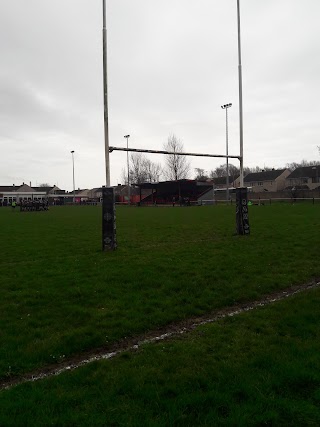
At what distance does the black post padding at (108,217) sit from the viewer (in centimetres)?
1057

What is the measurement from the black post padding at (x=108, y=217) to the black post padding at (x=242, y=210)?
5081 mm

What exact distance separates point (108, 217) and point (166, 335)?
6.54 metres

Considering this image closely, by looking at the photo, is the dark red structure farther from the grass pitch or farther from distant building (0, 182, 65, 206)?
distant building (0, 182, 65, 206)

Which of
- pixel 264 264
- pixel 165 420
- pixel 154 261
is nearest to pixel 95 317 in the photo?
pixel 165 420

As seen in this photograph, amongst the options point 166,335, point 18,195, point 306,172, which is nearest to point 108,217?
point 166,335

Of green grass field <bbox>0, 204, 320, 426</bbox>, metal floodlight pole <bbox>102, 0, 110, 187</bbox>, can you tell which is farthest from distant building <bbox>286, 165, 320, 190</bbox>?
metal floodlight pole <bbox>102, 0, 110, 187</bbox>

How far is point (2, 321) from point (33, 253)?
20.0 ft

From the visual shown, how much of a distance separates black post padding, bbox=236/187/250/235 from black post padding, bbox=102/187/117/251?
16.7 ft

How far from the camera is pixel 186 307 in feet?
17.9

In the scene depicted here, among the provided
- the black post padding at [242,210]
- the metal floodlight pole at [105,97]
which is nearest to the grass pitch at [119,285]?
the black post padding at [242,210]

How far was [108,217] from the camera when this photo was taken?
1062 cm

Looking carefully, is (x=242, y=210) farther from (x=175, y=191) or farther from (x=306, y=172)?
(x=306, y=172)

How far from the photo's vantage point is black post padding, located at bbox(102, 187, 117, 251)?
10570 mm

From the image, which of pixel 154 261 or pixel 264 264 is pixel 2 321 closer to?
pixel 154 261
